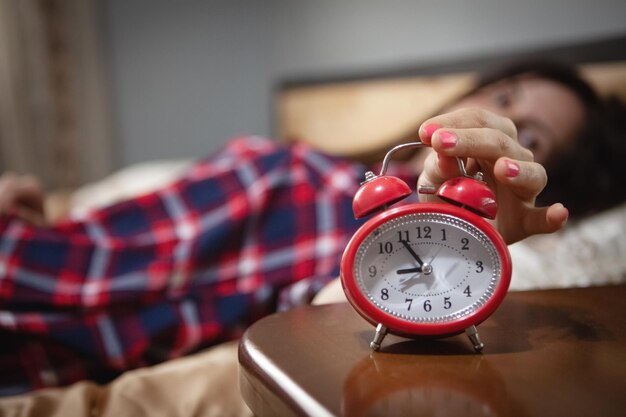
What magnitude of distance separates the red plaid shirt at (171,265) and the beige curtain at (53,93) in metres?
1.86

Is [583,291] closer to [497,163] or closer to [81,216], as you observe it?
[497,163]

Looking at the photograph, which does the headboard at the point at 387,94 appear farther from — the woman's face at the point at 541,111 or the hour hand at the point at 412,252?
the hour hand at the point at 412,252

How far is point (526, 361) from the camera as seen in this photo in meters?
0.50

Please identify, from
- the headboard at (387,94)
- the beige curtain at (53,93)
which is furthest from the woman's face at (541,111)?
the beige curtain at (53,93)

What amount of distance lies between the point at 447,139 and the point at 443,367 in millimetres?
203

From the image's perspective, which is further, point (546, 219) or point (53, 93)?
point (53, 93)

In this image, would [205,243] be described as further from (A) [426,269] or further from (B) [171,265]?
(A) [426,269]

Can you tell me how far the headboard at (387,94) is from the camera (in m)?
1.53

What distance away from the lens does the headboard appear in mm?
1527

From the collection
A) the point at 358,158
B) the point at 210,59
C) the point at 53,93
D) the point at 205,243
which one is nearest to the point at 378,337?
the point at 205,243

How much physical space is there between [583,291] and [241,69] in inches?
104

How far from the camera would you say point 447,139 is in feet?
1.76

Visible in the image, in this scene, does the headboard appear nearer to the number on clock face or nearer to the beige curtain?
the number on clock face

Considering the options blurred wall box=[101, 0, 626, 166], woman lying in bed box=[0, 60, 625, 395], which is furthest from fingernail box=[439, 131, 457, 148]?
blurred wall box=[101, 0, 626, 166]
